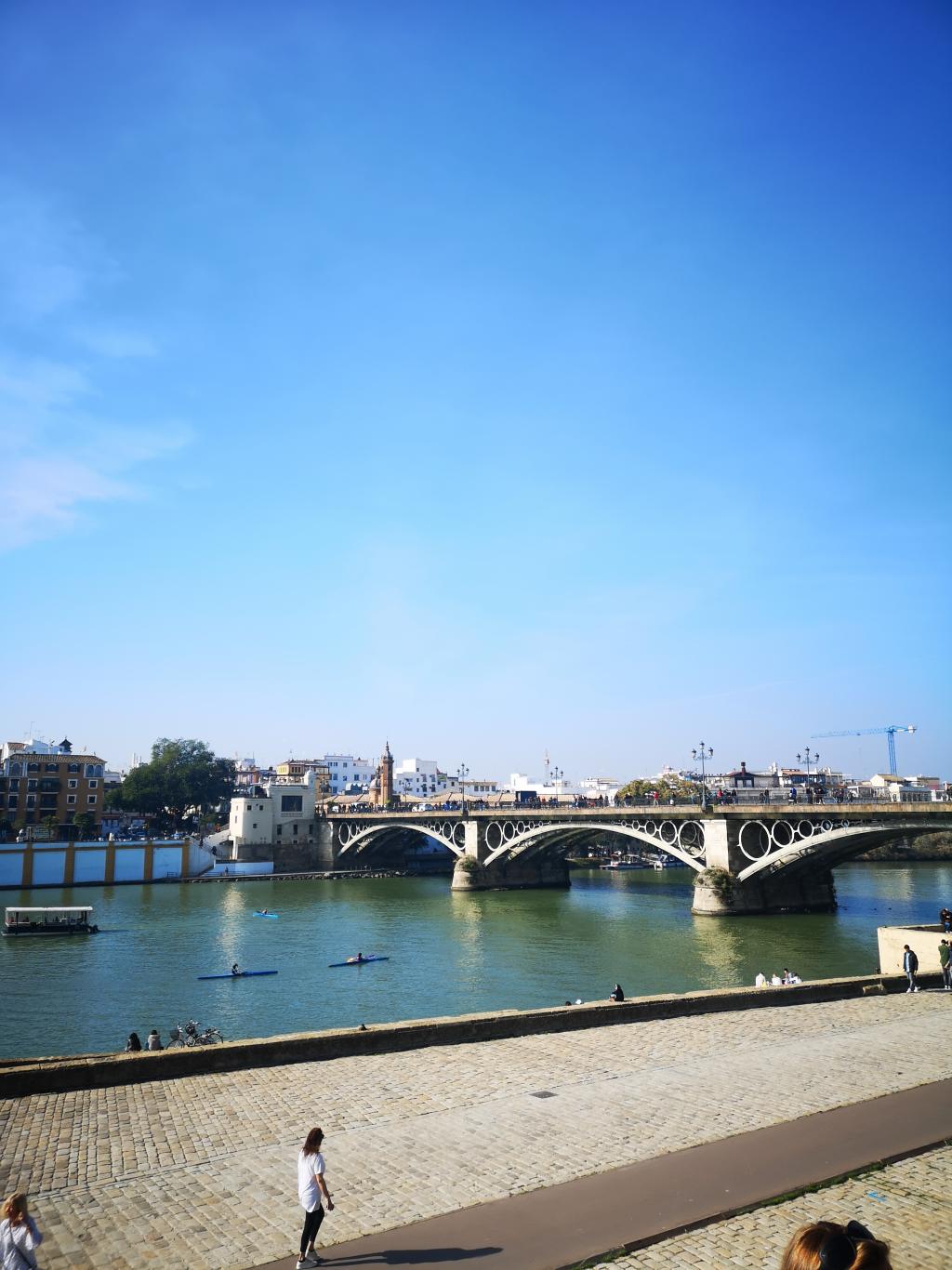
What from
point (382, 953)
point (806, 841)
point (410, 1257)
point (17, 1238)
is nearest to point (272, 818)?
point (382, 953)

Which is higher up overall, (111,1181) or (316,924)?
(111,1181)

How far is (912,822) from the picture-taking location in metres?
45.4

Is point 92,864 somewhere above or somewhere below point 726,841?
below

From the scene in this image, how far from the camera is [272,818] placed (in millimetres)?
104250

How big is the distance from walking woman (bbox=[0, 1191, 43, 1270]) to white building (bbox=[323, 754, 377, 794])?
170002 mm

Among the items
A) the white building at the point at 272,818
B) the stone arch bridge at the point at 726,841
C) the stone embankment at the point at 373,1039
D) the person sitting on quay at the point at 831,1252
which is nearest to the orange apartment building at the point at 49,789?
the white building at the point at 272,818

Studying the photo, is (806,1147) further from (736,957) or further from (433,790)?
(433,790)

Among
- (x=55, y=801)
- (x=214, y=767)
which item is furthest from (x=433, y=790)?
(x=55, y=801)

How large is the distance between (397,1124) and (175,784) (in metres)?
107

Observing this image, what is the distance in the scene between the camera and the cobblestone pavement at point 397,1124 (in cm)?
970

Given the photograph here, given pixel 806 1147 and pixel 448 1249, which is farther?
pixel 806 1147

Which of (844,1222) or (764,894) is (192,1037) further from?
A: (764,894)

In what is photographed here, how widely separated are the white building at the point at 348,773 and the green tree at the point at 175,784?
2250 inches

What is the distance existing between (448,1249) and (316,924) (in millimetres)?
52237
